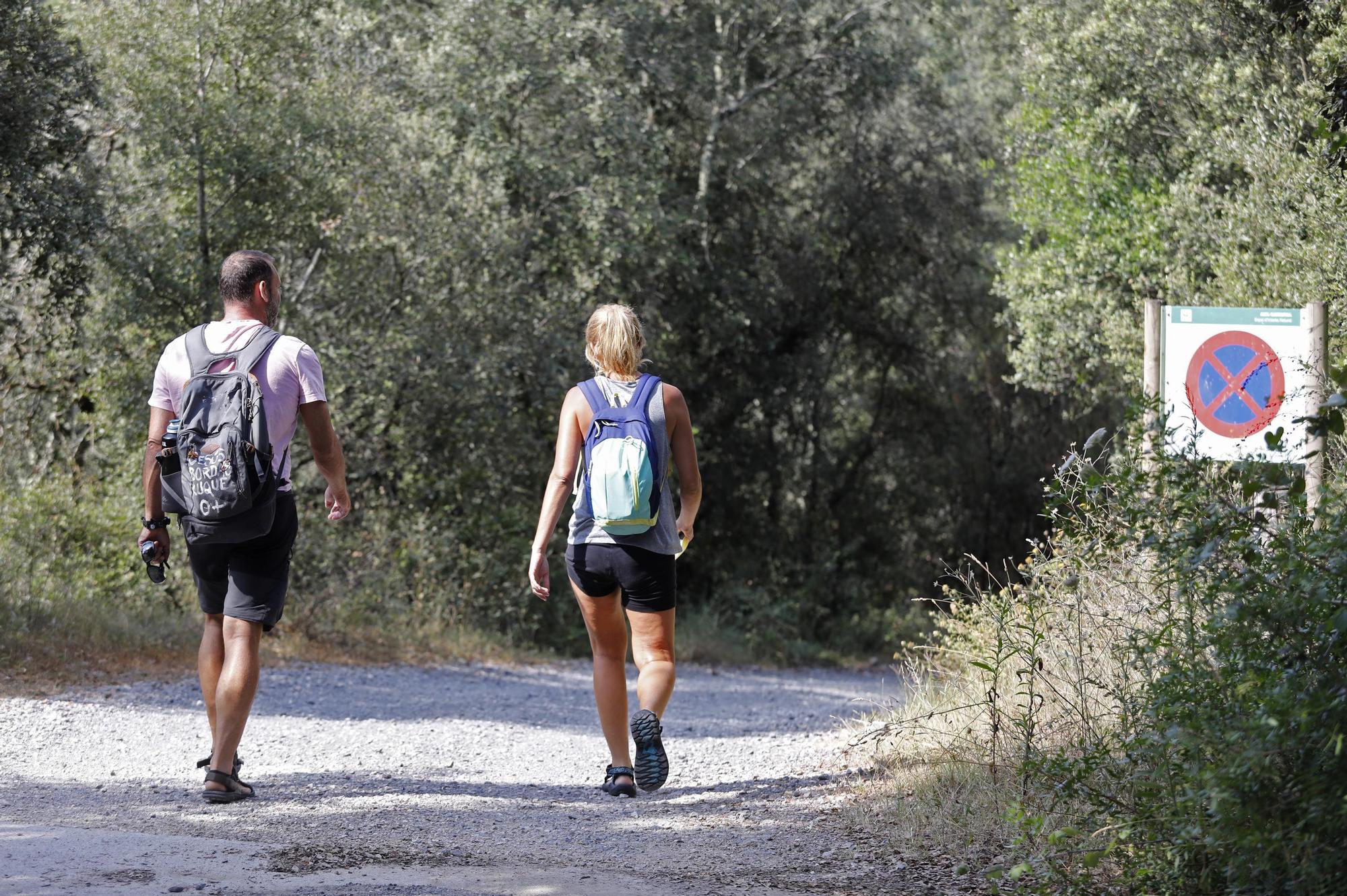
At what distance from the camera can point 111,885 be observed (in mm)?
3971

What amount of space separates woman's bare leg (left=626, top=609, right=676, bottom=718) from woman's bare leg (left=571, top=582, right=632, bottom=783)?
3.0 inches

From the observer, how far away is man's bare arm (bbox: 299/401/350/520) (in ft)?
18.0

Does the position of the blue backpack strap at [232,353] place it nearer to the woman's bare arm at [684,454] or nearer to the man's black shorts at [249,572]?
the man's black shorts at [249,572]

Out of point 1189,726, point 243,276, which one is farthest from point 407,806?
point 1189,726

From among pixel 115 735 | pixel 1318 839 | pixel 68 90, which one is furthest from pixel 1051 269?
pixel 1318 839

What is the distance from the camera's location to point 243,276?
553 cm

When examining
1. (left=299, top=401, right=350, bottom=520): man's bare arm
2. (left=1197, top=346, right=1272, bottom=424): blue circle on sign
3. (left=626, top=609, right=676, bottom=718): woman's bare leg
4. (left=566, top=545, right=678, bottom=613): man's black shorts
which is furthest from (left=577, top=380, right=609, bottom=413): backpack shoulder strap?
(left=1197, top=346, right=1272, bottom=424): blue circle on sign

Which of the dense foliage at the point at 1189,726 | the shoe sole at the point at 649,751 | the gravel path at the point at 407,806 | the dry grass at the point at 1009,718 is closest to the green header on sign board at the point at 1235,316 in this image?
the dry grass at the point at 1009,718

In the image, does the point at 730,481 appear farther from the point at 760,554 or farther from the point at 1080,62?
the point at 1080,62

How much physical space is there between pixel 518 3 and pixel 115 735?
1133 cm

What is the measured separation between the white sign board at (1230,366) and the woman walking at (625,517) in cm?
298

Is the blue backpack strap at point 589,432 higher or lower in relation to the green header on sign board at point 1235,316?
lower

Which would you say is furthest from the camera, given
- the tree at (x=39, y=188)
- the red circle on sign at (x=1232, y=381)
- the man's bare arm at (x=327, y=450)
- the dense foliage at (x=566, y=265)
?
the dense foliage at (x=566, y=265)

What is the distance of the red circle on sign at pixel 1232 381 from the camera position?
7234 millimetres
